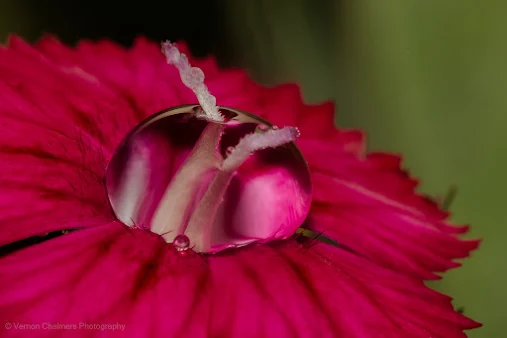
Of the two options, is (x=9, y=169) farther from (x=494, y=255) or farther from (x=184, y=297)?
(x=494, y=255)

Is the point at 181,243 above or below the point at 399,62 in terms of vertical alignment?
below

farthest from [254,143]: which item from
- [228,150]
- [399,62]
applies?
[399,62]

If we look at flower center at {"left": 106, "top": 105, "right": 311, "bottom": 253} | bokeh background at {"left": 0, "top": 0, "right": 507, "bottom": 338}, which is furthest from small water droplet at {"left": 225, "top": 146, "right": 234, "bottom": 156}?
bokeh background at {"left": 0, "top": 0, "right": 507, "bottom": 338}

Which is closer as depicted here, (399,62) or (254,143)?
(254,143)

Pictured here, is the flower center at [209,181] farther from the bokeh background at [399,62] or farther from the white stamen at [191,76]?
the bokeh background at [399,62]

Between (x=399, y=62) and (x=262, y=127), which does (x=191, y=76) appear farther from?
(x=399, y=62)

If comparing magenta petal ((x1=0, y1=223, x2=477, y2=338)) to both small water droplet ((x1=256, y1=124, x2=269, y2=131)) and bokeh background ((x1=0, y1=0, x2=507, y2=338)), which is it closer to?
small water droplet ((x1=256, y1=124, x2=269, y2=131))

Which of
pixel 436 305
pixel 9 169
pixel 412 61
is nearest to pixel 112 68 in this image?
pixel 9 169
